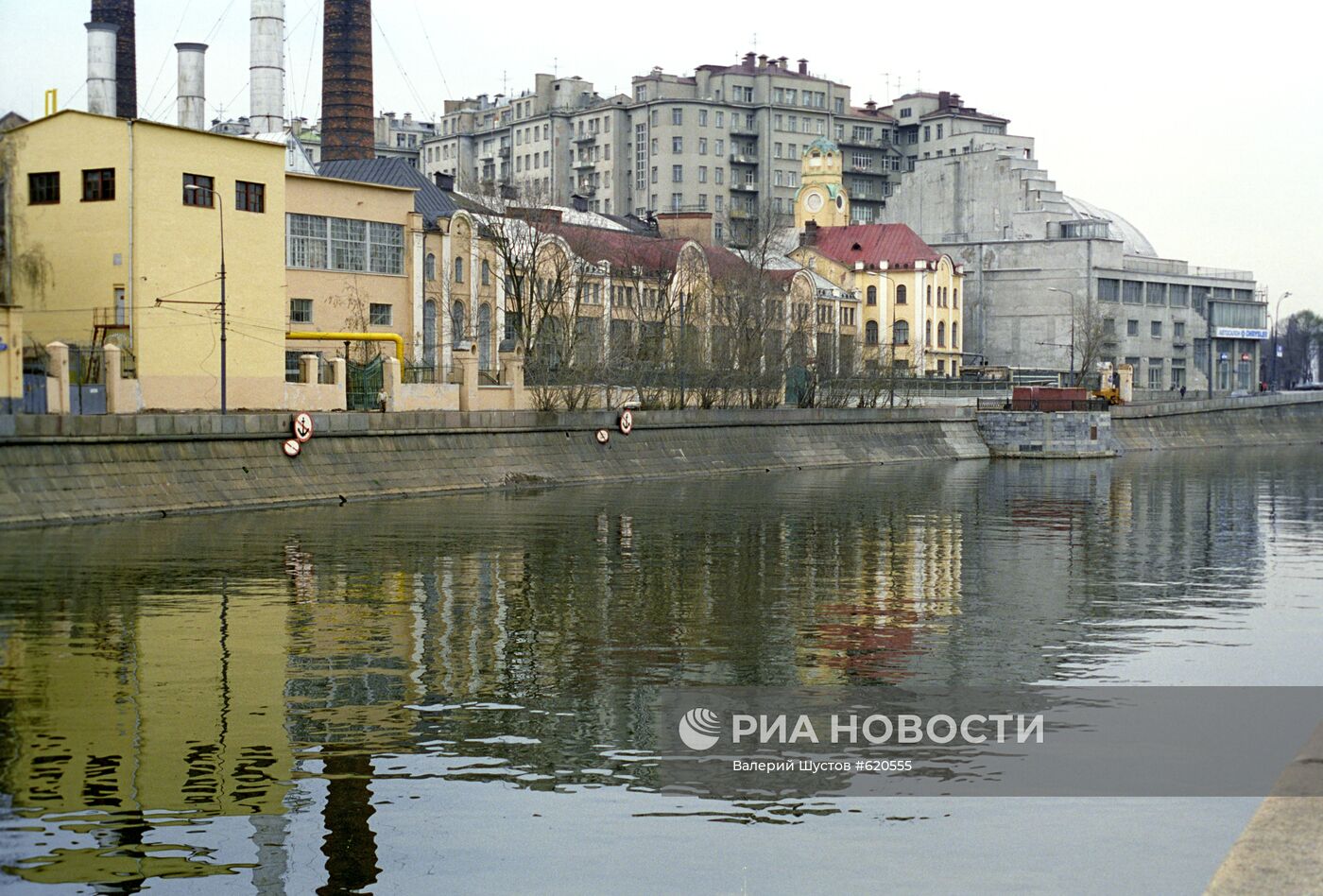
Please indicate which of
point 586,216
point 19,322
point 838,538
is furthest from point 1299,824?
point 586,216

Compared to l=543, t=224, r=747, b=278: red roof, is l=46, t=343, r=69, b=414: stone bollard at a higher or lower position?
lower

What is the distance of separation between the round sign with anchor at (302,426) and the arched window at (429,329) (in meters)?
28.6

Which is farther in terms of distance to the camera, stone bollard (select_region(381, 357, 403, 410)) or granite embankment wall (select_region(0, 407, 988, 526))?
stone bollard (select_region(381, 357, 403, 410))

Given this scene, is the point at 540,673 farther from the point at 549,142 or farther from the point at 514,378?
the point at 549,142

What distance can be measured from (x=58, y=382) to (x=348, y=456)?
31.1 feet

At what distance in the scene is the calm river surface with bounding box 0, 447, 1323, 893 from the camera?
1227 cm

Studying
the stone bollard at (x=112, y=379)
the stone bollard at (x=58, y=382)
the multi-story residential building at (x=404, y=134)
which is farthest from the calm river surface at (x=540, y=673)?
the multi-story residential building at (x=404, y=134)

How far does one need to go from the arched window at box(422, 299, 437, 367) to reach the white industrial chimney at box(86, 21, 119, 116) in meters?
16.6

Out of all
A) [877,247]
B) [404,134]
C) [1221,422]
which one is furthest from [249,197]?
[404,134]

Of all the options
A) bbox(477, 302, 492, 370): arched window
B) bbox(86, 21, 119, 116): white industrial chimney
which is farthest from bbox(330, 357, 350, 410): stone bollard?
bbox(477, 302, 492, 370): arched window

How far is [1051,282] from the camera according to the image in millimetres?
134125

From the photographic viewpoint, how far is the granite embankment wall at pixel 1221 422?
106 m

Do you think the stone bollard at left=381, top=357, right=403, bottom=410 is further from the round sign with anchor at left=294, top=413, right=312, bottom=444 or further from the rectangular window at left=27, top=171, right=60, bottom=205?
the rectangular window at left=27, top=171, right=60, bottom=205

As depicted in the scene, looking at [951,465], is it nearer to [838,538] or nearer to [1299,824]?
[838,538]
